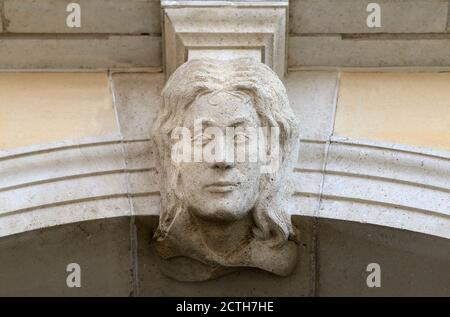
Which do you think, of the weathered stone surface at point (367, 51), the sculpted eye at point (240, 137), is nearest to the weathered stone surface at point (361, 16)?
the weathered stone surface at point (367, 51)

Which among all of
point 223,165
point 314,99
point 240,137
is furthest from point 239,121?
point 314,99

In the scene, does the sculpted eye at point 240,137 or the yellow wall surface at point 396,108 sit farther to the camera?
the yellow wall surface at point 396,108

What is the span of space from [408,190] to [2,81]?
1.40 metres

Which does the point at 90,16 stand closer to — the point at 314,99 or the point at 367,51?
the point at 314,99

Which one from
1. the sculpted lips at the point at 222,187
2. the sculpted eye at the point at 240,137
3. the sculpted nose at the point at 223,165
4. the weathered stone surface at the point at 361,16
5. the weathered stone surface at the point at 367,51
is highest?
the weathered stone surface at the point at 361,16

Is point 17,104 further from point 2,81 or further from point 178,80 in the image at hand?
point 178,80

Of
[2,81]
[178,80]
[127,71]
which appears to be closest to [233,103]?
[178,80]

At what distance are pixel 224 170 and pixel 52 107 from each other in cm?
77

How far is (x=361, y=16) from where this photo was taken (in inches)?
167

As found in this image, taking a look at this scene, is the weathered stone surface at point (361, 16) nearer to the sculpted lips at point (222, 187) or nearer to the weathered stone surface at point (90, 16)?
the weathered stone surface at point (90, 16)

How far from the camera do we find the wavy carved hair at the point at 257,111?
153 inches

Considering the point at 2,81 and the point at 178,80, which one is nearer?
the point at 178,80

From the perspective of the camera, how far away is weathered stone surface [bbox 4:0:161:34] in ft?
13.8
